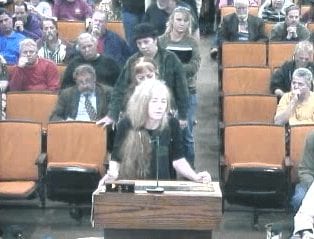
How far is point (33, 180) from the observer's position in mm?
6875

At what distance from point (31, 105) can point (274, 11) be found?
12.3ft

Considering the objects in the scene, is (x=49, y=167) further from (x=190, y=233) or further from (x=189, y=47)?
(x=190, y=233)

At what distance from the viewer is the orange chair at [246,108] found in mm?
7645

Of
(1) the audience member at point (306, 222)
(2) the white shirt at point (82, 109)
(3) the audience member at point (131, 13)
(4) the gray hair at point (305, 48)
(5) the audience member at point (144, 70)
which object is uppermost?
(3) the audience member at point (131, 13)

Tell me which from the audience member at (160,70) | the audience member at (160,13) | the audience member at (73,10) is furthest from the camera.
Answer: the audience member at (73,10)

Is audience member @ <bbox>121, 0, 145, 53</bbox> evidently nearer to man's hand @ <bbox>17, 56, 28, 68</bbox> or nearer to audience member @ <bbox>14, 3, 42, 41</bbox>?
audience member @ <bbox>14, 3, 42, 41</bbox>

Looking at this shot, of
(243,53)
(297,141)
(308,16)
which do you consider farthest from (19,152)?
(308,16)

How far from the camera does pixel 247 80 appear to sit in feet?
27.2

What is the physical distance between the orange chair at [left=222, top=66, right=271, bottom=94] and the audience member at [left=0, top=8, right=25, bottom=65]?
222 centimetres

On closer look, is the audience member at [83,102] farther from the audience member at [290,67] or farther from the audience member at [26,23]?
the audience member at [26,23]

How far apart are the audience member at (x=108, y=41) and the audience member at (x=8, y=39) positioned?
84 centimetres

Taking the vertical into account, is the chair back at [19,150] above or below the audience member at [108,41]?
below

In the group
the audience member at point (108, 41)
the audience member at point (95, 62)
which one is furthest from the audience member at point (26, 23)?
the audience member at point (95, 62)

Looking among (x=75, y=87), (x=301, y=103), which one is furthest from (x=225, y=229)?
(x=75, y=87)
